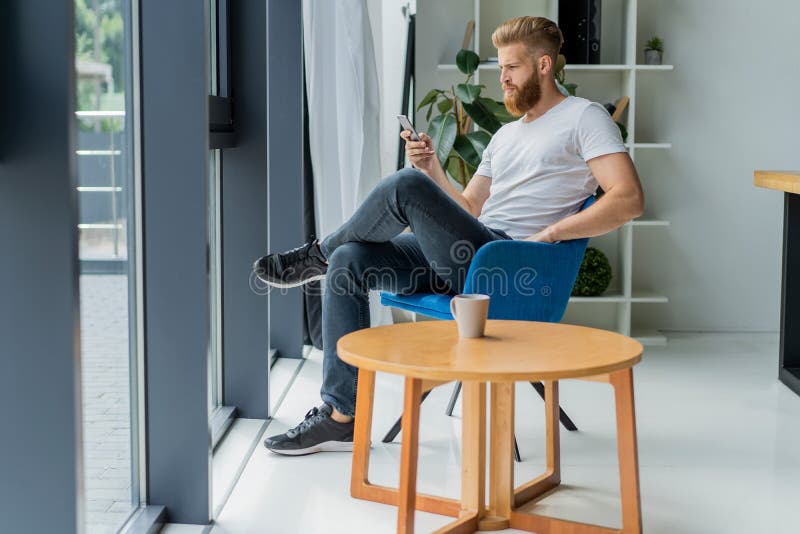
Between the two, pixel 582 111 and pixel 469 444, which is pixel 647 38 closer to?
pixel 582 111

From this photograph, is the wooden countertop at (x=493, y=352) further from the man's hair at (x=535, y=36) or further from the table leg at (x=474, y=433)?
the man's hair at (x=535, y=36)

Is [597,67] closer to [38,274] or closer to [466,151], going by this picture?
[466,151]

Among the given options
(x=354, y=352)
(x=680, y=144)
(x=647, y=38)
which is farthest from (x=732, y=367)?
(x=354, y=352)

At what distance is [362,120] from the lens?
3717 mm

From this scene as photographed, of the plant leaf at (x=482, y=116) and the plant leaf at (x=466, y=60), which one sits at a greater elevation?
the plant leaf at (x=466, y=60)

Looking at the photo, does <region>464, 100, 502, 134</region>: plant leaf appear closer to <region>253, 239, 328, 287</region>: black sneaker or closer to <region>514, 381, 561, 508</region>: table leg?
<region>253, 239, 328, 287</region>: black sneaker

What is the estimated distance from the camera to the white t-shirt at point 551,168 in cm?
265

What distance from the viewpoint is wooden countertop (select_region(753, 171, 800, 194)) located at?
324cm

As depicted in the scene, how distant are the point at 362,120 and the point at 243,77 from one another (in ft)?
2.85

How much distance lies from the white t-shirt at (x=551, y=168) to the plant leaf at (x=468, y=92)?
1.14 metres

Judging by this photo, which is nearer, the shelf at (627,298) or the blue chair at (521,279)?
the blue chair at (521,279)

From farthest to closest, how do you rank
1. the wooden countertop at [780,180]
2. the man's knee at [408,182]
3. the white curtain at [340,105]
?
1. the white curtain at [340,105]
2. the wooden countertop at [780,180]
3. the man's knee at [408,182]

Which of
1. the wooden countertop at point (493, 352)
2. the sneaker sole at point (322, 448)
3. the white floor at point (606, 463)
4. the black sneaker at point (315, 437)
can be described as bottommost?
the white floor at point (606, 463)

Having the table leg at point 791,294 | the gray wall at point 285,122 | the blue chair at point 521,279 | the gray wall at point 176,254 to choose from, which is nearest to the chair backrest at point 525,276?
the blue chair at point 521,279
